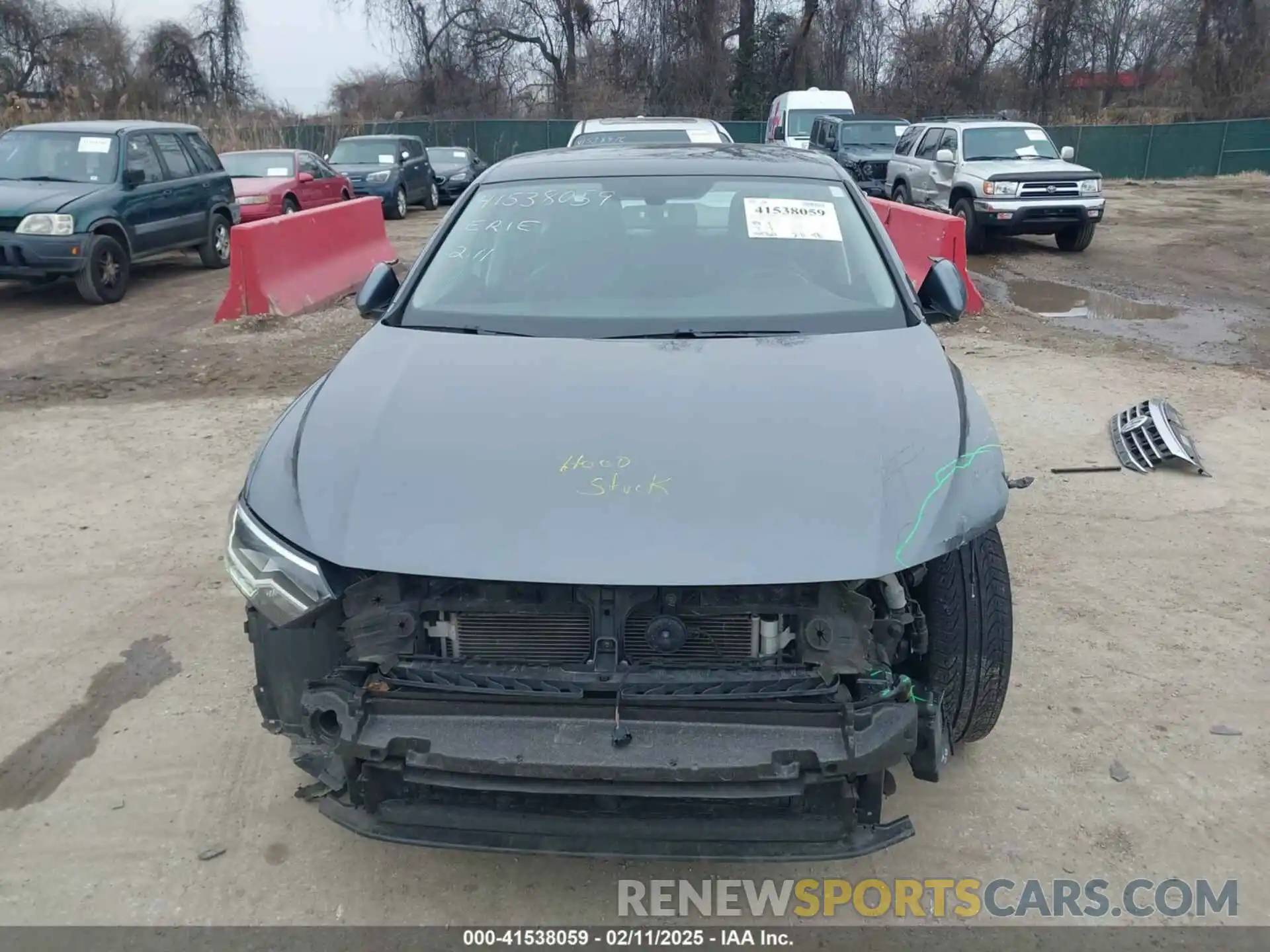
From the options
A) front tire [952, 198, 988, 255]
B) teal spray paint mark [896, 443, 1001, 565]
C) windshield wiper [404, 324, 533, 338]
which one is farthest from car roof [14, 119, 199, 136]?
teal spray paint mark [896, 443, 1001, 565]

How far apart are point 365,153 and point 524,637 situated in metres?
19.1

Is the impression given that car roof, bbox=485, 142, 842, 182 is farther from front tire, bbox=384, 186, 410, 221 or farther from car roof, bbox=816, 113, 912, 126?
car roof, bbox=816, 113, 912, 126

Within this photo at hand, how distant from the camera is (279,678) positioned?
2609 millimetres

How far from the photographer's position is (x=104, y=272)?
33.9 feet

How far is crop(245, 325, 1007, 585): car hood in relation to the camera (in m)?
2.30

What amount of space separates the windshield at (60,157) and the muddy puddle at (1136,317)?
9.41 m

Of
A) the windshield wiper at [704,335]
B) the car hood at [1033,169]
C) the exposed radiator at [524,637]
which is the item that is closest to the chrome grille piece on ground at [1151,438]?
the windshield wiper at [704,335]

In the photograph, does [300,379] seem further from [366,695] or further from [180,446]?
[366,695]

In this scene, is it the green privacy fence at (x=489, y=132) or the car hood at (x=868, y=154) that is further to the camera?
the green privacy fence at (x=489, y=132)

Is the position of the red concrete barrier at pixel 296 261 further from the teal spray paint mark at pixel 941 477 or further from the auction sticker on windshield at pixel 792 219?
the teal spray paint mark at pixel 941 477

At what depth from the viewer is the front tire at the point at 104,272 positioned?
1003cm

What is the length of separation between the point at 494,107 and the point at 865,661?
128ft

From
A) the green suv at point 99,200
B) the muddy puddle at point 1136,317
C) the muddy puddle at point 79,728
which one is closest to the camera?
the muddy puddle at point 79,728

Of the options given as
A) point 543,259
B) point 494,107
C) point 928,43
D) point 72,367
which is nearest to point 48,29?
point 494,107
